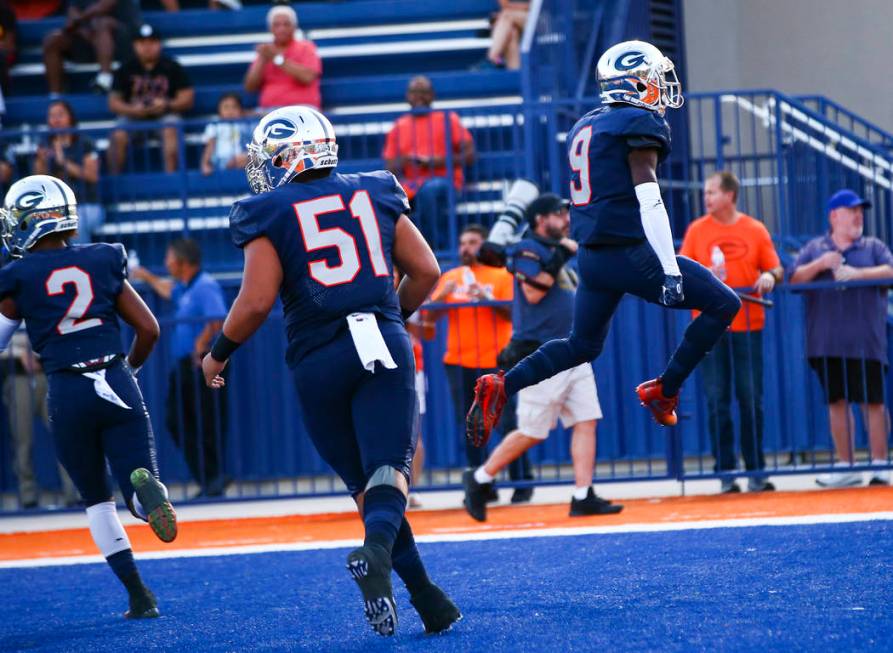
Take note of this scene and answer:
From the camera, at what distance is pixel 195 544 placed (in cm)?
953

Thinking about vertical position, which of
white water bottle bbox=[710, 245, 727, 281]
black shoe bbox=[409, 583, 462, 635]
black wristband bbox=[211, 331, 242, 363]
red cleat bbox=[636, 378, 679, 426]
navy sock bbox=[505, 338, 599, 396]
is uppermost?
white water bottle bbox=[710, 245, 727, 281]

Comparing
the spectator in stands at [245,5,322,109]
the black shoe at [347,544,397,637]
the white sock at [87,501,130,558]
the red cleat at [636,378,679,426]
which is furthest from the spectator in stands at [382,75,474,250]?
the black shoe at [347,544,397,637]

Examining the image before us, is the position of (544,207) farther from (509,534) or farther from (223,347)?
(223,347)

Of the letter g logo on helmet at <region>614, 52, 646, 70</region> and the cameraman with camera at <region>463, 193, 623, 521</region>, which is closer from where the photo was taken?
the letter g logo on helmet at <region>614, 52, 646, 70</region>

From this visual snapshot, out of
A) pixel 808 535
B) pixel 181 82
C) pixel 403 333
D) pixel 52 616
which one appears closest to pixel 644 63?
pixel 403 333

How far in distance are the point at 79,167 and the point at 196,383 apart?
8.59 feet

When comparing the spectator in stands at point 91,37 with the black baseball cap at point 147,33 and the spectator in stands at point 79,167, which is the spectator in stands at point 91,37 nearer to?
the black baseball cap at point 147,33

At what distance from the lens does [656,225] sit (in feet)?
20.4

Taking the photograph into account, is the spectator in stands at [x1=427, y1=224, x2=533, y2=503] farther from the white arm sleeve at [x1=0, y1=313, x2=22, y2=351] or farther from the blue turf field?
the white arm sleeve at [x1=0, y1=313, x2=22, y2=351]

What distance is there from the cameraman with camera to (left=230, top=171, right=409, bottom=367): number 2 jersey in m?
4.21

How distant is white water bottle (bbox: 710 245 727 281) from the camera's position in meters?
10.1

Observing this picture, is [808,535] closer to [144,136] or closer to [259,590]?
[259,590]

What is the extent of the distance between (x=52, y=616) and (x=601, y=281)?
297 centimetres

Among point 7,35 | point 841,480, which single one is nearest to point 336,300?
point 841,480
